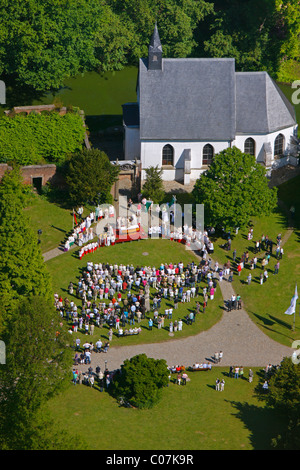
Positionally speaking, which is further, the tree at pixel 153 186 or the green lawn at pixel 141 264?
the tree at pixel 153 186

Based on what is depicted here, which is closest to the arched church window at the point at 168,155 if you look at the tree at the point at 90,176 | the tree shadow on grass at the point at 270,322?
the tree at the point at 90,176

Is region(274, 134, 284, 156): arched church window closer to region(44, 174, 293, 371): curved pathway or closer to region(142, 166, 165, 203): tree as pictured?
region(142, 166, 165, 203): tree

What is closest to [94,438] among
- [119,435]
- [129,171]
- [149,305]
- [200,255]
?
[119,435]

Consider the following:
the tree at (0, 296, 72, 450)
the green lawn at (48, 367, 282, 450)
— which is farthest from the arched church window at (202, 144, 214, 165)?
the tree at (0, 296, 72, 450)

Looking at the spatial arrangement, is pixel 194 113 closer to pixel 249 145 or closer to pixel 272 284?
pixel 249 145

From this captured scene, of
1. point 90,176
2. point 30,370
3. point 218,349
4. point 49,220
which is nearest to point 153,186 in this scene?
point 90,176

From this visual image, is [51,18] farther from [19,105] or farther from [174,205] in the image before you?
[174,205]

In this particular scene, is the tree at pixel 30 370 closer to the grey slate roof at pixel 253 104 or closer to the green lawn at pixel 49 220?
the green lawn at pixel 49 220
